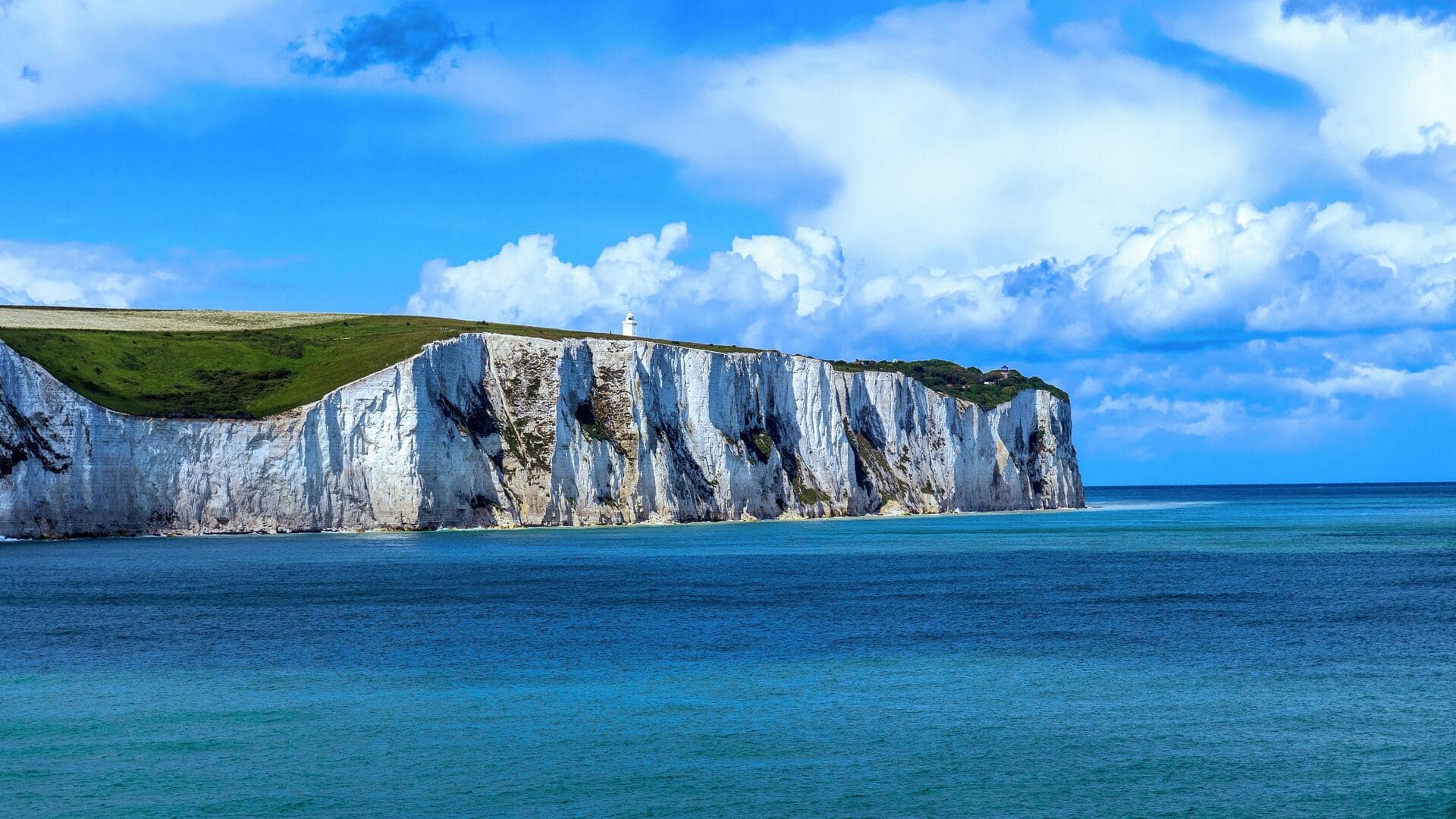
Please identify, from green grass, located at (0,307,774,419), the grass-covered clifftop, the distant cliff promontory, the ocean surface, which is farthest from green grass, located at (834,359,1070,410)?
the ocean surface

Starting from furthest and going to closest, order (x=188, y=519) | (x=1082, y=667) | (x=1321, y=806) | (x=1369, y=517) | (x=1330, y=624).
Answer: (x=1369, y=517) → (x=188, y=519) → (x=1330, y=624) → (x=1082, y=667) → (x=1321, y=806)

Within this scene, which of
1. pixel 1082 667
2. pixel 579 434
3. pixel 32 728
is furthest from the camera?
pixel 579 434

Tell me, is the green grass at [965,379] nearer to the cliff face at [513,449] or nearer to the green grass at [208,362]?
the cliff face at [513,449]

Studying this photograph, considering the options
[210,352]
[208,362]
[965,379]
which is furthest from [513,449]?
[965,379]

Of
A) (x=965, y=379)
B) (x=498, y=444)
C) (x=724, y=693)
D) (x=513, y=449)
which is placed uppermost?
(x=965, y=379)

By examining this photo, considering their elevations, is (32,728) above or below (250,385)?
below

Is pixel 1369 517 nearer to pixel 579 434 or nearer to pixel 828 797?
pixel 579 434

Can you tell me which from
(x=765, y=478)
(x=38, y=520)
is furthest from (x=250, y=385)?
(x=765, y=478)

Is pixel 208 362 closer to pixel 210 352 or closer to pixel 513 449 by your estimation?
pixel 210 352
